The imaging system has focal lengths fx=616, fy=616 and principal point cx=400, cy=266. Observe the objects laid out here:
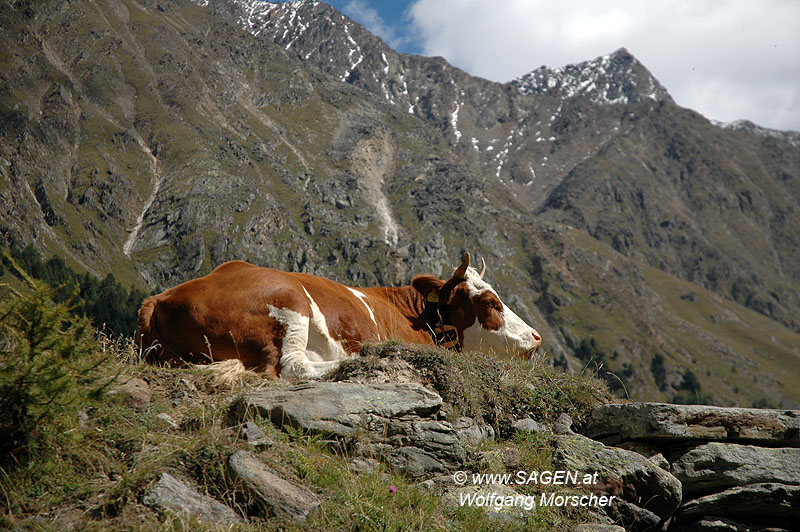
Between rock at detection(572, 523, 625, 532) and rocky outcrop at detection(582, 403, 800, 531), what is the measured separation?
4.50 feet

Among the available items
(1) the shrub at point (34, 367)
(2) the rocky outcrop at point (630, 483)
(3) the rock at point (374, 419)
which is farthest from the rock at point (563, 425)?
(1) the shrub at point (34, 367)

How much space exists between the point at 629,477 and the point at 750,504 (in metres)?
1.43

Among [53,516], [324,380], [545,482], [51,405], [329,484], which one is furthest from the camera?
[324,380]

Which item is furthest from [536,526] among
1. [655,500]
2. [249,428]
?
[249,428]

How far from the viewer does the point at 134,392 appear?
6.20 meters

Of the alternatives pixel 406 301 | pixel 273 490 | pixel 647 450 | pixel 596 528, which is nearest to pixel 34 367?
pixel 273 490

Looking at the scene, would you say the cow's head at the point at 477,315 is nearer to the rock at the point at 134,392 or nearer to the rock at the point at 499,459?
the rock at the point at 499,459

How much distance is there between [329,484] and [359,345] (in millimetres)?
3529

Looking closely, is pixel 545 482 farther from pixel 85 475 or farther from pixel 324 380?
pixel 85 475

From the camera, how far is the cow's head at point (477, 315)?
37.7 feet

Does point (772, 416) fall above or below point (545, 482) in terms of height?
above

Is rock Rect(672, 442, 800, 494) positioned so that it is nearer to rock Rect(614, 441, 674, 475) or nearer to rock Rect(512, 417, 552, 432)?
rock Rect(614, 441, 674, 475)

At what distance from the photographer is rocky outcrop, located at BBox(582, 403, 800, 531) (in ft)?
22.8

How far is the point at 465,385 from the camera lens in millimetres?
7809
